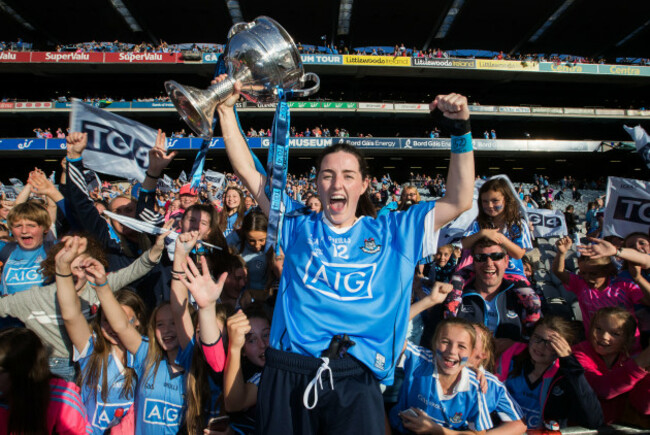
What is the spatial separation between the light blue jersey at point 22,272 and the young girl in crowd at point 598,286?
4.25 meters

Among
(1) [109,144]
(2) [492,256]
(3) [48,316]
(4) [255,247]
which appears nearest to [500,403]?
(2) [492,256]

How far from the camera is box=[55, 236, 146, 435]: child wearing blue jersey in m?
2.39

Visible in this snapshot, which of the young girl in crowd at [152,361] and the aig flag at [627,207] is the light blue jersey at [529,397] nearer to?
the young girl in crowd at [152,361]

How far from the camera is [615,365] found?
269 cm

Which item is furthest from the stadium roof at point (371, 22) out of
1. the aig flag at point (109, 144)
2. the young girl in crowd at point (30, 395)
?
the young girl in crowd at point (30, 395)

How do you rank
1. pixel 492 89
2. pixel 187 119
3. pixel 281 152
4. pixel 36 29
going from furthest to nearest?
pixel 492 89, pixel 36 29, pixel 187 119, pixel 281 152

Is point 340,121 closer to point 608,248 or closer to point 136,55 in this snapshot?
point 136,55

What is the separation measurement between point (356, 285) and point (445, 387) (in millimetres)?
1063

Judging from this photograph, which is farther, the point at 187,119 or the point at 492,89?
the point at 492,89

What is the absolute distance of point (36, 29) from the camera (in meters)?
28.5

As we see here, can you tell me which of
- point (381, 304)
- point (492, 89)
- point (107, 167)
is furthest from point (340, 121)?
point (381, 304)

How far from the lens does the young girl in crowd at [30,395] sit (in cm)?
191

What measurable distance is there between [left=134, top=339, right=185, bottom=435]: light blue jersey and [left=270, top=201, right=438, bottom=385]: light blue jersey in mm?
1068

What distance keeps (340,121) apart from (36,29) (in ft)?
69.5
